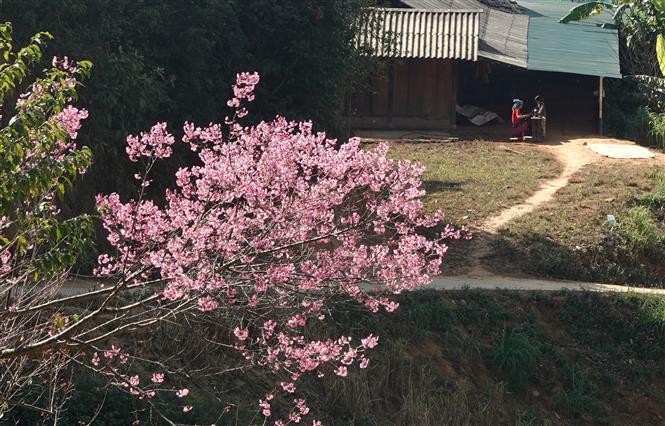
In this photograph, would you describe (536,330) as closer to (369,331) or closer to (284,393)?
(369,331)

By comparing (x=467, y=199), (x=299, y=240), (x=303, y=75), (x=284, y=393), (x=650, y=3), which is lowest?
(x=284, y=393)

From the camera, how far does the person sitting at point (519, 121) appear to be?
24.4 m

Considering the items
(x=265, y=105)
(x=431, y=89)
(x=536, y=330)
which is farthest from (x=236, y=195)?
(x=431, y=89)

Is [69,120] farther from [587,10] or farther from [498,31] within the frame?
[587,10]

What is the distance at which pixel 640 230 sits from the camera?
1777 centimetres

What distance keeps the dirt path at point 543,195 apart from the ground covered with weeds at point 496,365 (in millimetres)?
1602

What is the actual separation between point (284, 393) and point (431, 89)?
49.6ft

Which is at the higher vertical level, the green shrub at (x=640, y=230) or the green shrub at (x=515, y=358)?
the green shrub at (x=640, y=230)

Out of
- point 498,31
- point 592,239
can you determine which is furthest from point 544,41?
point 592,239

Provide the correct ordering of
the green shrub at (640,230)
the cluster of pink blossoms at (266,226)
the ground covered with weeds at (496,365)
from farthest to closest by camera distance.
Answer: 1. the green shrub at (640,230)
2. the ground covered with weeds at (496,365)
3. the cluster of pink blossoms at (266,226)

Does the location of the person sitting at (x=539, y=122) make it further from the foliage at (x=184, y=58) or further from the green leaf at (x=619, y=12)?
the foliage at (x=184, y=58)

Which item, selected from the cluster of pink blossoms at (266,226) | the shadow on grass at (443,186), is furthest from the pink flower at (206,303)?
the shadow on grass at (443,186)

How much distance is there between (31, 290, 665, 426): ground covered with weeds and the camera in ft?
40.4

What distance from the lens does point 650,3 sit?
1054 inches
